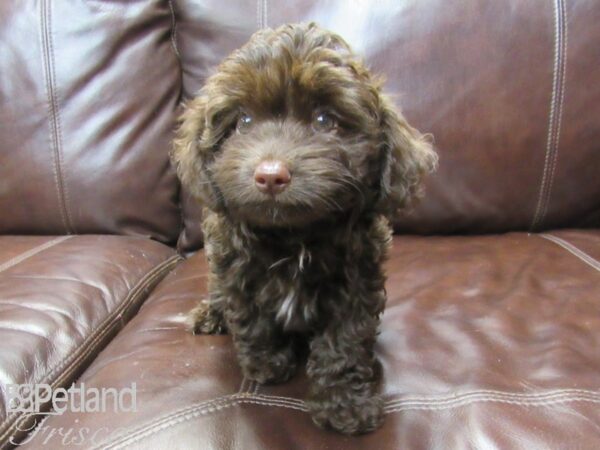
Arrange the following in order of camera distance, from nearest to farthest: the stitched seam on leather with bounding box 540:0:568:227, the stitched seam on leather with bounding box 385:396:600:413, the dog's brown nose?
the dog's brown nose
the stitched seam on leather with bounding box 385:396:600:413
the stitched seam on leather with bounding box 540:0:568:227

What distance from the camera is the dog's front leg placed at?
1271 millimetres

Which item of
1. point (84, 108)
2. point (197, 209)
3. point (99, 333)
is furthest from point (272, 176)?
point (84, 108)

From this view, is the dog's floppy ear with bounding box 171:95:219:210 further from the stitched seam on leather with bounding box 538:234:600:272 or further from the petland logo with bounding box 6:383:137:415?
the stitched seam on leather with bounding box 538:234:600:272

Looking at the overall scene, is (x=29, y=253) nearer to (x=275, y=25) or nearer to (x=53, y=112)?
(x=53, y=112)

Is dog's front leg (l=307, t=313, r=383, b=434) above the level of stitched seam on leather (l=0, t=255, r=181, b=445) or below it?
above

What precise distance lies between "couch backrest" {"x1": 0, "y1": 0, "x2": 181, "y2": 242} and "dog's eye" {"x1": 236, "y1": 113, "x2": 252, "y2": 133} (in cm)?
120

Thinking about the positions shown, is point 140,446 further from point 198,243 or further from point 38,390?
point 198,243

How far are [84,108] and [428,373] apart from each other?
1.90m

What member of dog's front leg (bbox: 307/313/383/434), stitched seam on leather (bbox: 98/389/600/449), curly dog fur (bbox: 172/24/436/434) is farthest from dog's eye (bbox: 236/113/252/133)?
stitched seam on leather (bbox: 98/389/600/449)

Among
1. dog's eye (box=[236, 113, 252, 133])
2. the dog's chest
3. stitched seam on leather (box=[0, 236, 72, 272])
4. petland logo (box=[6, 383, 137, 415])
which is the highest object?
dog's eye (box=[236, 113, 252, 133])

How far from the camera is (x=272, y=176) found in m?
1.19

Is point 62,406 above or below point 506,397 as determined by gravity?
below

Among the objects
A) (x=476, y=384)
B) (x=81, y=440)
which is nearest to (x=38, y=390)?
(x=81, y=440)

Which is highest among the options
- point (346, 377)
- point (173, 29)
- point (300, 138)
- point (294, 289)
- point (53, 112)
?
point (173, 29)
